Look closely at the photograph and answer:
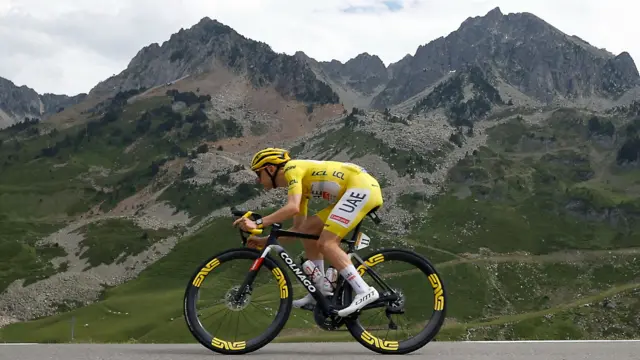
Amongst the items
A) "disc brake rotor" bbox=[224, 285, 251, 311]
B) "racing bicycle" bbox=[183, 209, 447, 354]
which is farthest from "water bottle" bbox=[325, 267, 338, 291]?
"disc brake rotor" bbox=[224, 285, 251, 311]

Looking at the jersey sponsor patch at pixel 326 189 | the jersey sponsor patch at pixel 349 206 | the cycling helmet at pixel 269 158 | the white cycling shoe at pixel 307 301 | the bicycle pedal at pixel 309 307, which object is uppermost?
the cycling helmet at pixel 269 158

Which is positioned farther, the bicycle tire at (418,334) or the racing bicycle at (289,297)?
the bicycle tire at (418,334)

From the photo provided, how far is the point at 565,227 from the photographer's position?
559ft

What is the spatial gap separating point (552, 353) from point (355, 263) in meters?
3.86

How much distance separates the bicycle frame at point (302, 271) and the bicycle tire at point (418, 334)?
234 millimetres

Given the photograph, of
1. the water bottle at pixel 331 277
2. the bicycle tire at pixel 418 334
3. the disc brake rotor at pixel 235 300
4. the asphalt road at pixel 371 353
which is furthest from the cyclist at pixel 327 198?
the asphalt road at pixel 371 353

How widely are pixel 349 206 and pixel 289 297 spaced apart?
1.84 meters

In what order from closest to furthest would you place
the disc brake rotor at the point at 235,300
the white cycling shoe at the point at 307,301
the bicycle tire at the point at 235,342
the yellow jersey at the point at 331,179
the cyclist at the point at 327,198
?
1. the bicycle tire at the point at 235,342
2. the cyclist at the point at 327,198
3. the white cycling shoe at the point at 307,301
4. the disc brake rotor at the point at 235,300
5. the yellow jersey at the point at 331,179

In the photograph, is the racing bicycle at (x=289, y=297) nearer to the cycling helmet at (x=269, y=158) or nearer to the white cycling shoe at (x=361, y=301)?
the white cycling shoe at (x=361, y=301)

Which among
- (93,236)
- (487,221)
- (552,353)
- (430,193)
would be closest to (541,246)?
(487,221)

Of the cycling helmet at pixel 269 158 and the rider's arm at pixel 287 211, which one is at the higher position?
the cycling helmet at pixel 269 158

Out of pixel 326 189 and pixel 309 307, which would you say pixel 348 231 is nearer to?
pixel 326 189

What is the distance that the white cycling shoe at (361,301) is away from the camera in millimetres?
9414

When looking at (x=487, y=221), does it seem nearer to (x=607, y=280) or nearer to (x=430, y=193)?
(x=430, y=193)
